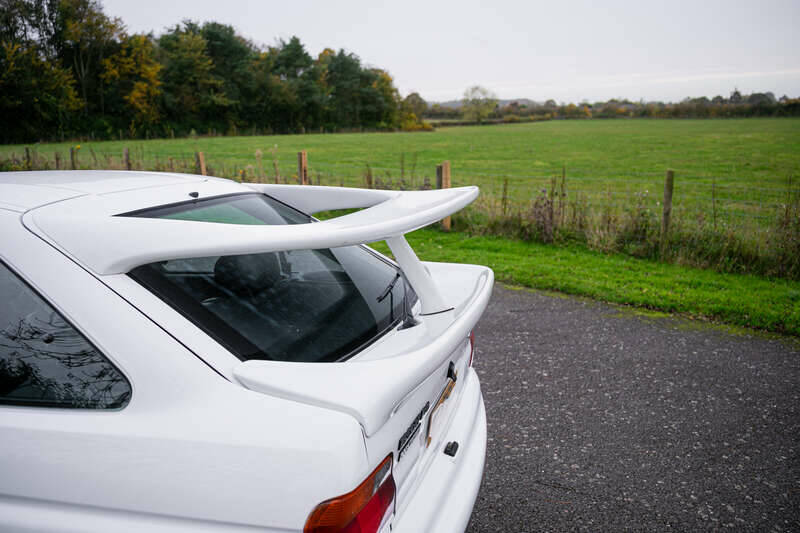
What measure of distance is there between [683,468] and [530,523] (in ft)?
3.52

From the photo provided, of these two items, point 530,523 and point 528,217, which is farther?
point 528,217

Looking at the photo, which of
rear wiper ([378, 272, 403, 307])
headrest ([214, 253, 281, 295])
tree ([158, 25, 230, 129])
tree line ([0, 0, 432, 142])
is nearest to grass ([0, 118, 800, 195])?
rear wiper ([378, 272, 403, 307])

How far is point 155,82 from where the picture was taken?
188 feet

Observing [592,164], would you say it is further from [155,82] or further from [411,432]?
[155,82]

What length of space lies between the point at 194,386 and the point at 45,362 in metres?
0.48

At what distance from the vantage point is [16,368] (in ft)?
4.60

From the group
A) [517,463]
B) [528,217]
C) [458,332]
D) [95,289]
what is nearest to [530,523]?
[517,463]

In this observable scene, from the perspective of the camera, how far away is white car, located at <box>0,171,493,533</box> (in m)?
1.19

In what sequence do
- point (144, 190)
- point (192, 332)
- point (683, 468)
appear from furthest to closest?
point (683, 468), point (144, 190), point (192, 332)

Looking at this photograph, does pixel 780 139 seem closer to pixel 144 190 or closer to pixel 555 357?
pixel 555 357

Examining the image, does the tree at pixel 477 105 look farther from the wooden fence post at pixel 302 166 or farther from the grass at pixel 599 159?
the wooden fence post at pixel 302 166

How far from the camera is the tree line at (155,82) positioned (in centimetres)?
4936

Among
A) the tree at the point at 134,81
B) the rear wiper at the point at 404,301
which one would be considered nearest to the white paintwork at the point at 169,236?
the rear wiper at the point at 404,301

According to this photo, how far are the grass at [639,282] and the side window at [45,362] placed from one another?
5.36 metres
